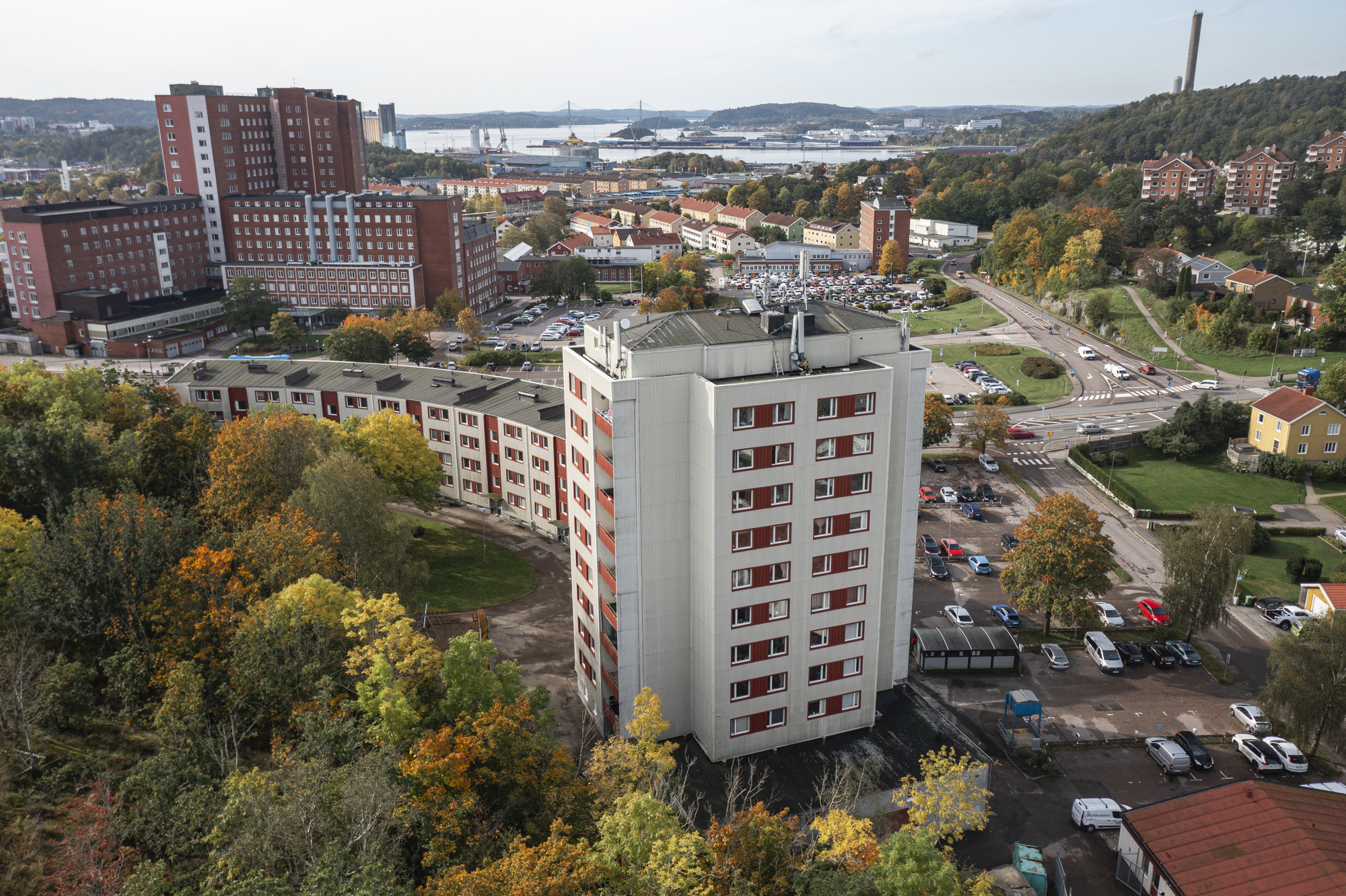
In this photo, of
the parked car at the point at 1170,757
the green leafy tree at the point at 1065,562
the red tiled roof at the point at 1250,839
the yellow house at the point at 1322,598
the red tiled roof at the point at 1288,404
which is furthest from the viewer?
the red tiled roof at the point at 1288,404

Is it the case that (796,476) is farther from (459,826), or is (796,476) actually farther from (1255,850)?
(1255,850)

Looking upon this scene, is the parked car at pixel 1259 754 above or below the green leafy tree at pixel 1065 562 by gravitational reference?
below

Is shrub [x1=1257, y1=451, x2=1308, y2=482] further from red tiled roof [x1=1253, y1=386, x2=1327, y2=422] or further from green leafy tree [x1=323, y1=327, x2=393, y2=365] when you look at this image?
green leafy tree [x1=323, y1=327, x2=393, y2=365]

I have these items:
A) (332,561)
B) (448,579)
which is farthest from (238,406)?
(332,561)

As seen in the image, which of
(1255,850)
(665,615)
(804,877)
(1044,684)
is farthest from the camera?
(1044,684)

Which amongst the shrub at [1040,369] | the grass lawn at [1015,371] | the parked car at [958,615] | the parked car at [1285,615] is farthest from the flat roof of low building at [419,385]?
the shrub at [1040,369]

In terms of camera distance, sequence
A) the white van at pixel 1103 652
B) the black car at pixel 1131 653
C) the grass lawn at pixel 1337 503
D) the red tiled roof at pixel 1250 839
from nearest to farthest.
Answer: the red tiled roof at pixel 1250 839, the white van at pixel 1103 652, the black car at pixel 1131 653, the grass lawn at pixel 1337 503

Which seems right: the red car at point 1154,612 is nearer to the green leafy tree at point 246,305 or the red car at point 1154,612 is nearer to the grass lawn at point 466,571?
the grass lawn at point 466,571

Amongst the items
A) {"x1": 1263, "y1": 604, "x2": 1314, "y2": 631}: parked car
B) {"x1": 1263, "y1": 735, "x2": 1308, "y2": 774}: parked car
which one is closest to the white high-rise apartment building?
{"x1": 1263, "y1": 735, "x2": 1308, "y2": 774}: parked car
